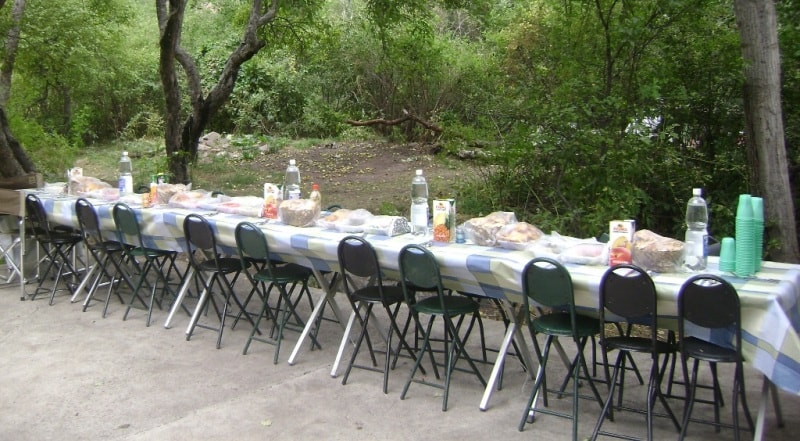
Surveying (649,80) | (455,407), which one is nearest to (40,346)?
(455,407)

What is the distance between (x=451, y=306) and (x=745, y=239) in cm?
160

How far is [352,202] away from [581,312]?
6861 millimetres

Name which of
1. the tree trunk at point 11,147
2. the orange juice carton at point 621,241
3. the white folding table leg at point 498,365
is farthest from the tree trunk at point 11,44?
the orange juice carton at point 621,241

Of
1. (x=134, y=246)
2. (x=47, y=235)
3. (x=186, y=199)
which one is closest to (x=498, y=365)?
(x=186, y=199)

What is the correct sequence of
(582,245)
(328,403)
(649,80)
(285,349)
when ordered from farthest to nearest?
(649,80), (285,349), (328,403), (582,245)

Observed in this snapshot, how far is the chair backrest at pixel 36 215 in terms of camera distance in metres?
6.65

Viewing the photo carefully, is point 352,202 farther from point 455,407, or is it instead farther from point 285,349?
point 455,407

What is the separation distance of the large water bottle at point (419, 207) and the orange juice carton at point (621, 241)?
4.23ft

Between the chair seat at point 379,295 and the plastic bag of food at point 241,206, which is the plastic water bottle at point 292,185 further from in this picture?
the chair seat at point 379,295

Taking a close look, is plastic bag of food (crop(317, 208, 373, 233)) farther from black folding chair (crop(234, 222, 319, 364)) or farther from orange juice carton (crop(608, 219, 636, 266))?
orange juice carton (crop(608, 219, 636, 266))

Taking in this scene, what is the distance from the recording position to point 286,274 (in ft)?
16.9

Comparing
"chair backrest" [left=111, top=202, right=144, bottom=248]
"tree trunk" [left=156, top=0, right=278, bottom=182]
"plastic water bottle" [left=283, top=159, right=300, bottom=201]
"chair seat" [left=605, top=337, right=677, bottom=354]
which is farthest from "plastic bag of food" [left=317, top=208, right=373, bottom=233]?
"tree trunk" [left=156, top=0, right=278, bottom=182]

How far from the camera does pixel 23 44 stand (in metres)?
12.1

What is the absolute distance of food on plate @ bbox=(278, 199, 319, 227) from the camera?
5086mm
